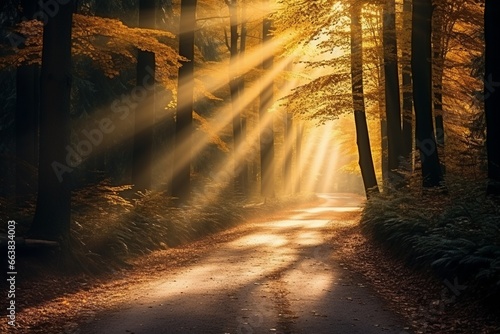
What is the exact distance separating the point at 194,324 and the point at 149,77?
450 inches

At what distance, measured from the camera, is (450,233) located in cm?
977

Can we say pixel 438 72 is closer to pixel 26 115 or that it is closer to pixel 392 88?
pixel 392 88

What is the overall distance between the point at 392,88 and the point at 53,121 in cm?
1259

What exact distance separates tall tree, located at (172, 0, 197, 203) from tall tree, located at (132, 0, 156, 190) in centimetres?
126

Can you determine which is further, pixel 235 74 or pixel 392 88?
pixel 235 74

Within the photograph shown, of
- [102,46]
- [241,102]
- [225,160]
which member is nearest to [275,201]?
[225,160]

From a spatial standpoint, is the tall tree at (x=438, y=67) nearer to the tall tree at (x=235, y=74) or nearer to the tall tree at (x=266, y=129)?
the tall tree at (x=235, y=74)

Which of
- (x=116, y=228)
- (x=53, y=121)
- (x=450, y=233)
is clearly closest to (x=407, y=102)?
(x=450, y=233)

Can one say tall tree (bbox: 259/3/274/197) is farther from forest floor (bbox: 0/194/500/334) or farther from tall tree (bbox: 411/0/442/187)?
forest floor (bbox: 0/194/500/334)

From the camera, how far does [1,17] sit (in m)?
18.0

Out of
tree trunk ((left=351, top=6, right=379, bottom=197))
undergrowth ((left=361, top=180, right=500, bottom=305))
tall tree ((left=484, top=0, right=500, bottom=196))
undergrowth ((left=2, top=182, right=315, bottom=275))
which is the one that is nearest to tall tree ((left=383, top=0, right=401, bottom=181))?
tree trunk ((left=351, top=6, right=379, bottom=197))

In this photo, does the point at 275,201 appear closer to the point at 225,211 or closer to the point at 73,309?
the point at 225,211

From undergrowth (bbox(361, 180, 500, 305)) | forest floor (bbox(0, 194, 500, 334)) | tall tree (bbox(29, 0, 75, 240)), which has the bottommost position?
forest floor (bbox(0, 194, 500, 334))

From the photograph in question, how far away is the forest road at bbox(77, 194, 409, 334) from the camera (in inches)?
283
